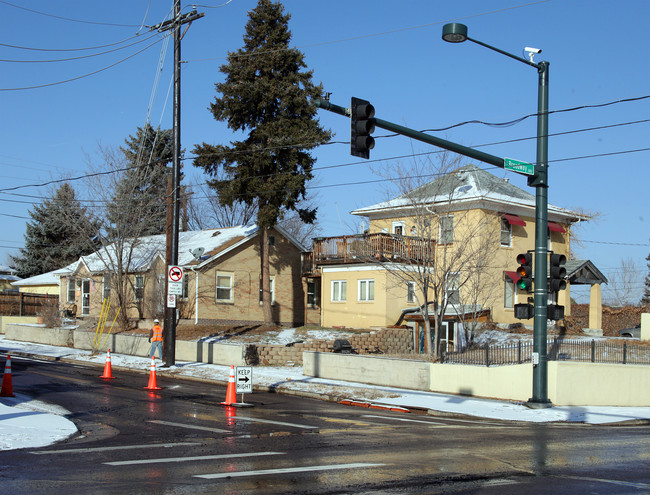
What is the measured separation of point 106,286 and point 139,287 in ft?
9.87

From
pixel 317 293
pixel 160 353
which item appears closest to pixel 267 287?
pixel 317 293

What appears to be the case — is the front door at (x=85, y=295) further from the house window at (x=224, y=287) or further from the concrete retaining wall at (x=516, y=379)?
the concrete retaining wall at (x=516, y=379)

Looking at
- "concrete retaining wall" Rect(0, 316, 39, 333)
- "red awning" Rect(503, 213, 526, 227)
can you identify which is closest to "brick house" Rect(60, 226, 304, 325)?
"concrete retaining wall" Rect(0, 316, 39, 333)

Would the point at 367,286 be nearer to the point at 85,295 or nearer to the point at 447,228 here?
the point at 447,228

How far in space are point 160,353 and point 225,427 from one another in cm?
1605

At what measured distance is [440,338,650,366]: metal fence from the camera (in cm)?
2195

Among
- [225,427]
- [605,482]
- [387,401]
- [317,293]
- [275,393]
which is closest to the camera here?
[605,482]

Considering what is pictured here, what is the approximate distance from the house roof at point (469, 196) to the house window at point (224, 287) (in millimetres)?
7862

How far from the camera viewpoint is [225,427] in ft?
45.5

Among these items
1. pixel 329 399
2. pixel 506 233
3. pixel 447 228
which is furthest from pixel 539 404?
pixel 506 233

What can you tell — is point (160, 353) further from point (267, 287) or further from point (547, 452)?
point (547, 452)

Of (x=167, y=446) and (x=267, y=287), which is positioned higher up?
(x=267, y=287)

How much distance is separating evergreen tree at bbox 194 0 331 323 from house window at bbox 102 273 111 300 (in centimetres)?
1077

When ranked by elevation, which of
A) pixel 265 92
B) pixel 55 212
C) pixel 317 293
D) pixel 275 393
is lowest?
pixel 275 393
